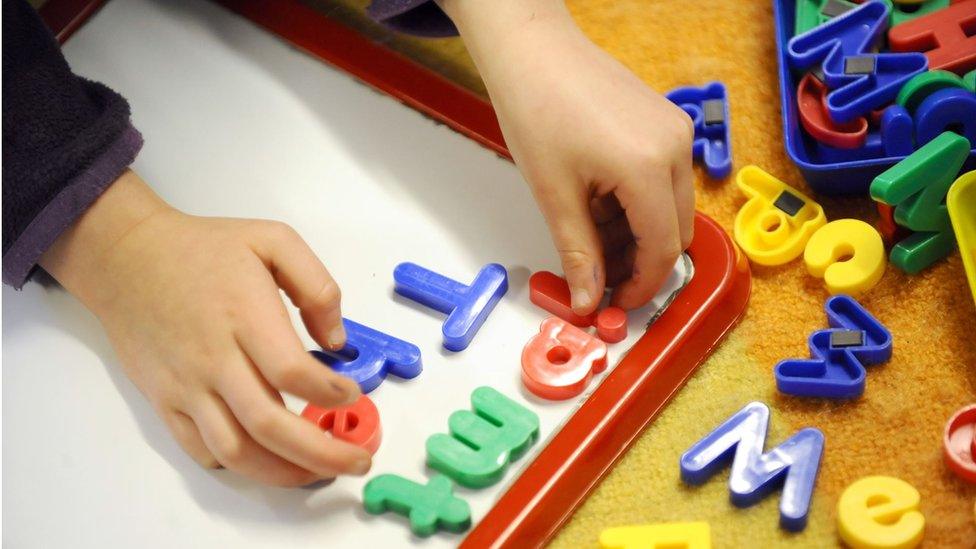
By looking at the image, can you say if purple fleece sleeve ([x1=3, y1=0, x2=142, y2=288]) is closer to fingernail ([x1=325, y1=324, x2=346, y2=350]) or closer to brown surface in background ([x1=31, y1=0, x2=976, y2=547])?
fingernail ([x1=325, y1=324, x2=346, y2=350])

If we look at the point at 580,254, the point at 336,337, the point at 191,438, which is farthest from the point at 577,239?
the point at 191,438

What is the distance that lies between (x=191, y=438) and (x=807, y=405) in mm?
365

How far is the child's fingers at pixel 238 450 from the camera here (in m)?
0.58

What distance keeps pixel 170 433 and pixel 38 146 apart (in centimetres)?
20

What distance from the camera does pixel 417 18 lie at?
30.4 inches

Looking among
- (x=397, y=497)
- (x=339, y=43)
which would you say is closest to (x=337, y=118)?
(x=339, y=43)

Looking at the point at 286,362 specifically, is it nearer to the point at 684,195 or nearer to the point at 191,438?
the point at 191,438

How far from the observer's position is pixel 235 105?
0.82 metres

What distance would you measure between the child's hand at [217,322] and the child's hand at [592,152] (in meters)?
0.15

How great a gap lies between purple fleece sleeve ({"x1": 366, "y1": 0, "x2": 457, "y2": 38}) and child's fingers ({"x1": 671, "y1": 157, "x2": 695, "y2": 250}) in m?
0.23

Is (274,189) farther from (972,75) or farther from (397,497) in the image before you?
(972,75)

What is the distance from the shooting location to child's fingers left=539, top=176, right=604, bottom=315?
2.05 feet

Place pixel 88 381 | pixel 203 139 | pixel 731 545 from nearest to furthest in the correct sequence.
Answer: pixel 731 545 → pixel 88 381 → pixel 203 139

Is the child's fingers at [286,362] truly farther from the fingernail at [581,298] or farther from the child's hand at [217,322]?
the fingernail at [581,298]
